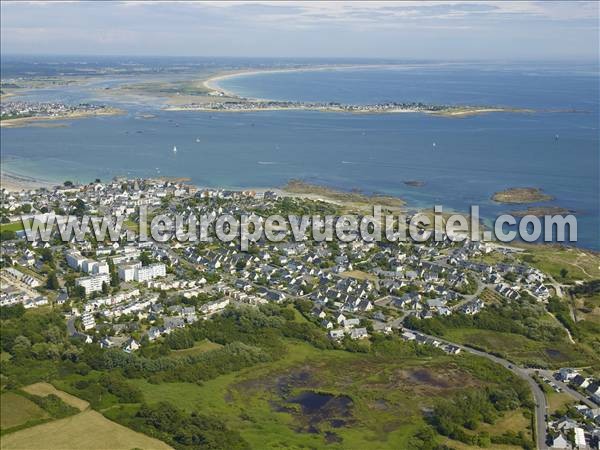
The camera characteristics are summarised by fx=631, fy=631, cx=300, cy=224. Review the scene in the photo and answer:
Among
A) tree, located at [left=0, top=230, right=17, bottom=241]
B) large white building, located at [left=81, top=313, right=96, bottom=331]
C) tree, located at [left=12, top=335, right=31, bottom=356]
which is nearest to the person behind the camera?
tree, located at [left=12, top=335, right=31, bottom=356]

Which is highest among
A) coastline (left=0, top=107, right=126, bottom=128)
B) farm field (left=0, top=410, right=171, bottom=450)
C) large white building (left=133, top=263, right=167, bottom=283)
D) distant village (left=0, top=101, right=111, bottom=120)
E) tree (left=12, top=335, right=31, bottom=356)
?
distant village (left=0, top=101, right=111, bottom=120)

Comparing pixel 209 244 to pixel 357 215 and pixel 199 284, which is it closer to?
pixel 199 284

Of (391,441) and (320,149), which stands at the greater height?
(320,149)

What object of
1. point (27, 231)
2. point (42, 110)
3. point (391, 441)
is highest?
point (42, 110)

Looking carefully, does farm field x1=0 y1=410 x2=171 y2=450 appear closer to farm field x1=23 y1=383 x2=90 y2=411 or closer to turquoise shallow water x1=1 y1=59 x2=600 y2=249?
farm field x1=23 y1=383 x2=90 y2=411

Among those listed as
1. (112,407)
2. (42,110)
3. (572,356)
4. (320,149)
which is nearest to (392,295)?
(572,356)

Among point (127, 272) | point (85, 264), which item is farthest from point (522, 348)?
point (85, 264)

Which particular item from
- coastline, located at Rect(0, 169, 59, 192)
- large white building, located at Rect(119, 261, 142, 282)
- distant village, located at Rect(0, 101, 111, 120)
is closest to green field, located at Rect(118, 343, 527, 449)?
large white building, located at Rect(119, 261, 142, 282)

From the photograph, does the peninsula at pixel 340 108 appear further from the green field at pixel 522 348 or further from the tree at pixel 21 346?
the tree at pixel 21 346
